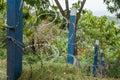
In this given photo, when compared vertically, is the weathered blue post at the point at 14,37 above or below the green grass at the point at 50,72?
above

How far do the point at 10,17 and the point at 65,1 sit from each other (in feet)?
13.7

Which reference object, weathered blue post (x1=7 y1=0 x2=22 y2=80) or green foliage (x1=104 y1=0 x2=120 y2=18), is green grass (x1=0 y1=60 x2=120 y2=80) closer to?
weathered blue post (x1=7 y1=0 x2=22 y2=80)

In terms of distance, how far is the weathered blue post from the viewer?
1791 millimetres

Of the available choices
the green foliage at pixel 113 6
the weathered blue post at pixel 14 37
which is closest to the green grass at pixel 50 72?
the weathered blue post at pixel 14 37

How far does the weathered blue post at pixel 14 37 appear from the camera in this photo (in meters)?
1.79

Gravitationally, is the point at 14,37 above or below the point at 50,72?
above

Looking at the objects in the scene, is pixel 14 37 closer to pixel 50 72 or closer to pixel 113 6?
pixel 50 72

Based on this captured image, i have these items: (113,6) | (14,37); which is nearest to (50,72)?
(14,37)

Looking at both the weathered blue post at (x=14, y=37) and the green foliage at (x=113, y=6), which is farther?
the green foliage at (x=113, y=6)

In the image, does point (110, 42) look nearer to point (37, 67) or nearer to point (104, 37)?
point (104, 37)

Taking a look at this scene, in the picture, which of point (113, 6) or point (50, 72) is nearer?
point (50, 72)

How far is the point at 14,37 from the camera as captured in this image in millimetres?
1800

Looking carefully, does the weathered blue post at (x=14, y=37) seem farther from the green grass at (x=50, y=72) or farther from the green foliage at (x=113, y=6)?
Answer: the green foliage at (x=113, y=6)

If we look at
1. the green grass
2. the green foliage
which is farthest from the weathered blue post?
the green foliage
